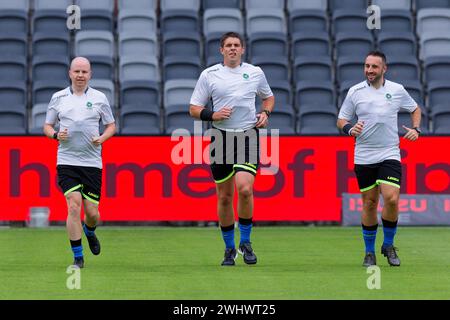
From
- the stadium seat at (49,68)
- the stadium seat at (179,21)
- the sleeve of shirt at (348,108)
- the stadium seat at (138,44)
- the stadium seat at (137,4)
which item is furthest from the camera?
the stadium seat at (137,4)

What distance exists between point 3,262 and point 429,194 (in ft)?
28.9

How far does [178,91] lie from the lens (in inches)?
926

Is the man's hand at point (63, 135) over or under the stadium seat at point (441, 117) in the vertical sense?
under

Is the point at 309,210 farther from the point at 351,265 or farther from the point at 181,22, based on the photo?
the point at 351,265

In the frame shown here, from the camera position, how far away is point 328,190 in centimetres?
2138

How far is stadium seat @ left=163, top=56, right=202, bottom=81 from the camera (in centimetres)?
2409

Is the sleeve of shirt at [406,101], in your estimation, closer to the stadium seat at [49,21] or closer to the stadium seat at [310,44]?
the stadium seat at [310,44]

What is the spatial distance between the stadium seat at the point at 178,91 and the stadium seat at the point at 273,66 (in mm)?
1268

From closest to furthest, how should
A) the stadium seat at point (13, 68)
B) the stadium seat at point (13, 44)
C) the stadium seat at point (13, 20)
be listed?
the stadium seat at point (13, 68)
the stadium seat at point (13, 44)
the stadium seat at point (13, 20)

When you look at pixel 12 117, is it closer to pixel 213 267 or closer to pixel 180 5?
pixel 180 5

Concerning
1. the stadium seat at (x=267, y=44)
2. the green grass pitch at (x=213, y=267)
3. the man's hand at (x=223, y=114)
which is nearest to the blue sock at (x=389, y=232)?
the green grass pitch at (x=213, y=267)

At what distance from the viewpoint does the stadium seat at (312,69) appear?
24.1 m

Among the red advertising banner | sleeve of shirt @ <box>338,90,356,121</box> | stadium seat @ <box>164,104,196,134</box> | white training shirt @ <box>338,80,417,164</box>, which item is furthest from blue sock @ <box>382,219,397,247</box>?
stadium seat @ <box>164,104,196,134</box>

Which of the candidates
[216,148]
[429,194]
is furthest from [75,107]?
[429,194]
